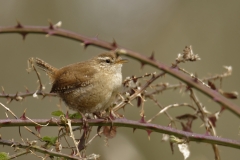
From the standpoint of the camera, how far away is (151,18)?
30.5ft

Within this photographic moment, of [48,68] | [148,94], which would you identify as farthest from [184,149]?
[48,68]

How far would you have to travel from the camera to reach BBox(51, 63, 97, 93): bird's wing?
144 inches

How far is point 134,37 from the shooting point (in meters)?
8.84

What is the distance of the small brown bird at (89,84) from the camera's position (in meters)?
3.45

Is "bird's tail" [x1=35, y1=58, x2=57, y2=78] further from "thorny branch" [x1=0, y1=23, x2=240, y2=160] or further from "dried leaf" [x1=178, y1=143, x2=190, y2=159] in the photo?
"dried leaf" [x1=178, y1=143, x2=190, y2=159]

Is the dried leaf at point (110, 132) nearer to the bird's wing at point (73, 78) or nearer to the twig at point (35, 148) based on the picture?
the twig at point (35, 148)

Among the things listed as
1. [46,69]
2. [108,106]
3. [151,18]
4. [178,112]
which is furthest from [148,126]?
[151,18]

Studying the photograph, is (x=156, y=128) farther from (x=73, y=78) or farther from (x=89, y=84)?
(x=73, y=78)

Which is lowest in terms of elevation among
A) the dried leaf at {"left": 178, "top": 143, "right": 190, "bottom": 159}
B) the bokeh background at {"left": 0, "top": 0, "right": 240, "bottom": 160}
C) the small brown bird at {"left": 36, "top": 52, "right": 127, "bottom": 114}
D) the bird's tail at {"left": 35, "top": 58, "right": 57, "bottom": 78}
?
the dried leaf at {"left": 178, "top": 143, "right": 190, "bottom": 159}

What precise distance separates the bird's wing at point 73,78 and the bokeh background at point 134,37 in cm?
281

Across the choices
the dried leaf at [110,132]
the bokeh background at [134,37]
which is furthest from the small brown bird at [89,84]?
the bokeh background at [134,37]

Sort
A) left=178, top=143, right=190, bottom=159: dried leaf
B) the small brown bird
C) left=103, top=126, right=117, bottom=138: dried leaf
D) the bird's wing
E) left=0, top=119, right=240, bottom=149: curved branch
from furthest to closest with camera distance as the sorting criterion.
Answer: the bird's wing → the small brown bird → left=103, top=126, right=117, bottom=138: dried leaf → left=178, top=143, right=190, bottom=159: dried leaf → left=0, top=119, right=240, bottom=149: curved branch

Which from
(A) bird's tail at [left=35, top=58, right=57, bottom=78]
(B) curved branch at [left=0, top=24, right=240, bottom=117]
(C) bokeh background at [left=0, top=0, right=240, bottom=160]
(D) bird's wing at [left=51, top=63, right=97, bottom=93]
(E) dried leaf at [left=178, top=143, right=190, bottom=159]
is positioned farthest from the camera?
(C) bokeh background at [left=0, top=0, right=240, bottom=160]

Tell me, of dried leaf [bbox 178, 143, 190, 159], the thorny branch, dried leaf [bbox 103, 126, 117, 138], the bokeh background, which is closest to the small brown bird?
the thorny branch
